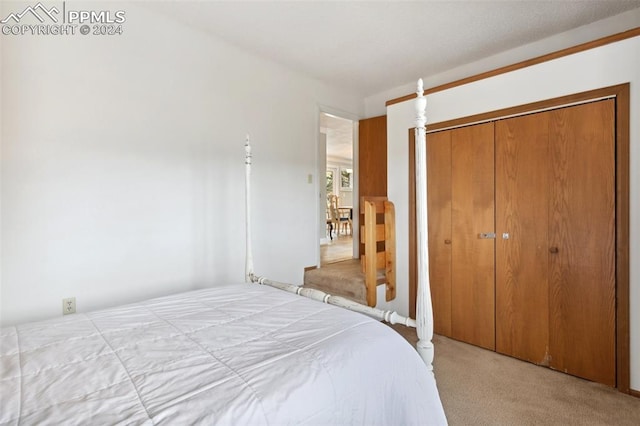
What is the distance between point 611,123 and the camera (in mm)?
2025

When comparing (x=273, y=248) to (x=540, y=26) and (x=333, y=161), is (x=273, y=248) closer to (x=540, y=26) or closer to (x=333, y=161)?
(x=540, y=26)

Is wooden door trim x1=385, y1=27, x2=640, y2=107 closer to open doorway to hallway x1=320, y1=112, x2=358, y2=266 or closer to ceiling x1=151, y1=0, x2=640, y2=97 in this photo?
ceiling x1=151, y1=0, x2=640, y2=97

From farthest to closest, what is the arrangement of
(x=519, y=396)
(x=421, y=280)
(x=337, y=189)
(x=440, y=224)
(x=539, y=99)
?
(x=337, y=189)
(x=440, y=224)
(x=539, y=99)
(x=519, y=396)
(x=421, y=280)

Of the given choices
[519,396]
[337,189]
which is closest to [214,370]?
[519,396]

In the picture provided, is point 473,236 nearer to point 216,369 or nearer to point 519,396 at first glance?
point 519,396

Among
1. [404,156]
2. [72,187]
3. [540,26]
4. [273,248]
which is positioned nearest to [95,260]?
[72,187]

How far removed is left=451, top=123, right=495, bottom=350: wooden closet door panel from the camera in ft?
8.44

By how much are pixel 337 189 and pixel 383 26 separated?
824 cm

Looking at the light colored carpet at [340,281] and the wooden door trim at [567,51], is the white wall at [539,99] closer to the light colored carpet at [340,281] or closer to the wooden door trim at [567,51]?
the wooden door trim at [567,51]

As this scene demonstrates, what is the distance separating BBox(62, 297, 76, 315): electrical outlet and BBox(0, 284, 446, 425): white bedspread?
880 mm

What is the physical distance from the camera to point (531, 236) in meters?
2.36

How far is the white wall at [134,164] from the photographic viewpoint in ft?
6.56

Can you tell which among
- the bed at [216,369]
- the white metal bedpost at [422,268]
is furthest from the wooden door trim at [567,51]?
the bed at [216,369]

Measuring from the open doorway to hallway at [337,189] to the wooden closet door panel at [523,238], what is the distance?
7.04ft
